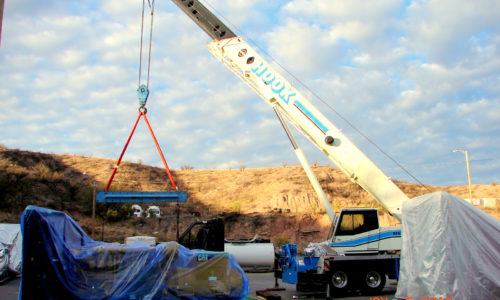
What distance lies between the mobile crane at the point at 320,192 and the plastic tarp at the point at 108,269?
14.9 feet

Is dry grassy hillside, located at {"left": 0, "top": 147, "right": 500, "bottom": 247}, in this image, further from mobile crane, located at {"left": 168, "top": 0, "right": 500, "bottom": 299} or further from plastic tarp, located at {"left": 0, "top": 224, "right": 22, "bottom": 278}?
mobile crane, located at {"left": 168, "top": 0, "right": 500, "bottom": 299}

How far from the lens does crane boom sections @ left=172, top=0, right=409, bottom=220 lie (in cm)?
1614

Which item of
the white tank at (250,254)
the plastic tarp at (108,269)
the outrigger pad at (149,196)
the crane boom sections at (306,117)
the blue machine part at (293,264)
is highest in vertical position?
the crane boom sections at (306,117)

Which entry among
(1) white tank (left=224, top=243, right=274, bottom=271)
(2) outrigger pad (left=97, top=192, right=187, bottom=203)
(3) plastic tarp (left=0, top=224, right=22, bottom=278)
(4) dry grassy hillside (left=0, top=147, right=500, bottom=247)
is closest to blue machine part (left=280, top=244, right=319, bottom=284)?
(2) outrigger pad (left=97, top=192, right=187, bottom=203)

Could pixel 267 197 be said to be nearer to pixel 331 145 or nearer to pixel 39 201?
pixel 39 201

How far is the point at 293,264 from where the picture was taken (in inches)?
581

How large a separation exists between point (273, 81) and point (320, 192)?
15.7 ft

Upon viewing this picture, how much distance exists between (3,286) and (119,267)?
30.2ft

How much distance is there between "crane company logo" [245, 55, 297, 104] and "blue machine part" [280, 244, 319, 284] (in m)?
5.91

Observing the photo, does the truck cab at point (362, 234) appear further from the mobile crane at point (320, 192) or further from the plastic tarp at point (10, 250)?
the plastic tarp at point (10, 250)

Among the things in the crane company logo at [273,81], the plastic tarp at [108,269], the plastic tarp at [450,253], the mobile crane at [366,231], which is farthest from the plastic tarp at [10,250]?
the plastic tarp at [450,253]

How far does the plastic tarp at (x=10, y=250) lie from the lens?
18.3 m

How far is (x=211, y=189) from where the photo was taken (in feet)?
168

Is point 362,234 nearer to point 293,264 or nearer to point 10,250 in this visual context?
point 293,264
